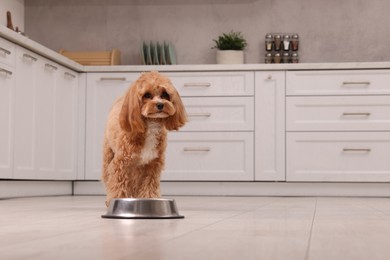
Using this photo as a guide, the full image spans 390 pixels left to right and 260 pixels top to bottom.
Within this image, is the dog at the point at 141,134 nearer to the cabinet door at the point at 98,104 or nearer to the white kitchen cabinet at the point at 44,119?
the white kitchen cabinet at the point at 44,119

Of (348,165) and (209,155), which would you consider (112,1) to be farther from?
(348,165)

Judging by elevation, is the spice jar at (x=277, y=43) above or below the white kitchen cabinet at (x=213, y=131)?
Result: above

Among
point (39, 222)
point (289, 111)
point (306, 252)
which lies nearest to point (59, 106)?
point (289, 111)

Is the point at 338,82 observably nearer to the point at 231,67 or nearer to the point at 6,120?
the point at 231,67

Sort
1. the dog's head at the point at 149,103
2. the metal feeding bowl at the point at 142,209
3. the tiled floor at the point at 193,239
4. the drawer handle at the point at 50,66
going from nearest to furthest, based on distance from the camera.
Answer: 1. the tiled floor at the point at 193,239
2. the metal feeding bowl at the point at 142,209
3. the dog's head at the point at 149,103
4. the drawer handle at the point at 50,66

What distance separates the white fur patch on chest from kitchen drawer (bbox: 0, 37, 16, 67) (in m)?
1.77

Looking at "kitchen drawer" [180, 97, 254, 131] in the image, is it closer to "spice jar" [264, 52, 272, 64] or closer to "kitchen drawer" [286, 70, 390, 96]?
"kitchen drawer" [286, 70, 390, 96]

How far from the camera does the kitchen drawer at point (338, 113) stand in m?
5.83

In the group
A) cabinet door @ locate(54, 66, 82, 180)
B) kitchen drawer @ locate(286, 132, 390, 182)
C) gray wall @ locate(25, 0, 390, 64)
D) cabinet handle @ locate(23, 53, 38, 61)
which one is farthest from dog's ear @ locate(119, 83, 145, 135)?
gray wall @ locate(25, 0, 390, 64)

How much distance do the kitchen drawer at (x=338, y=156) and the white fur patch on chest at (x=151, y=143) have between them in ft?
9.57

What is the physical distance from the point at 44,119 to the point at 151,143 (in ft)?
7.84

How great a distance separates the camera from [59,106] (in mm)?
5668

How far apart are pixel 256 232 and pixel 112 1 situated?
500 centimetres

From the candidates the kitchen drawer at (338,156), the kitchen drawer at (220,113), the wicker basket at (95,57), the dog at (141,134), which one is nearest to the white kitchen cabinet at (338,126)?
the kitchen drawer at (338,156)
